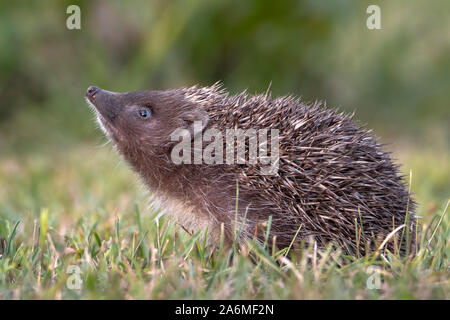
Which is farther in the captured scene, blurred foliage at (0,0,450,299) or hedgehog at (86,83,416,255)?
blurred foliage at (0,0,450,299)

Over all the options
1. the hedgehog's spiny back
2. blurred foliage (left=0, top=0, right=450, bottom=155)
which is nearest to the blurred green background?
blurred foliage (left=0, top=0, right=450, bottom=155)

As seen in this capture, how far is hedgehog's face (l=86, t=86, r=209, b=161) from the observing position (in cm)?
465

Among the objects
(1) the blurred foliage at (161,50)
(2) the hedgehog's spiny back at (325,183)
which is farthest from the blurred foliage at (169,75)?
(2) the hedgehog's spiny back at (325,183)

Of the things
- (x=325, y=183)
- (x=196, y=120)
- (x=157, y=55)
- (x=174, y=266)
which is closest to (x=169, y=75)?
(x=157, y=55)

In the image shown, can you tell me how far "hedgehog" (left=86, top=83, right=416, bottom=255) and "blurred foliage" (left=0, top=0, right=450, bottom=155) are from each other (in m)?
5.56

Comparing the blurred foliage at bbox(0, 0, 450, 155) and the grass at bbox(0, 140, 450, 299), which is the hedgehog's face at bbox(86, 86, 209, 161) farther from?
the blurred foliage at bbox(0, 0, 450, 155)

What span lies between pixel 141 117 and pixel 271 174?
1218 mm

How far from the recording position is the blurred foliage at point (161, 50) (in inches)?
396

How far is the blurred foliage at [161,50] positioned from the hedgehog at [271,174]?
5.56m

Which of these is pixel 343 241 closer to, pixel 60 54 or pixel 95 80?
pixel 95 80

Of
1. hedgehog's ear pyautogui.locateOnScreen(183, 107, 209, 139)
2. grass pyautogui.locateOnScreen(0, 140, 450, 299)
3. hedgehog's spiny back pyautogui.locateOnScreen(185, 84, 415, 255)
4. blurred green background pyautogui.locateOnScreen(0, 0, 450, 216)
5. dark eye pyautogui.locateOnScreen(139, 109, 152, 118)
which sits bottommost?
grass pyautogui.locateOnScreen(0, 140, 450, 299)

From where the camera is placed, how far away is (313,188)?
13.3 ft

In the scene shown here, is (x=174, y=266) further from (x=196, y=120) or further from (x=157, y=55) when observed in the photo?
(x=157, y=55)
